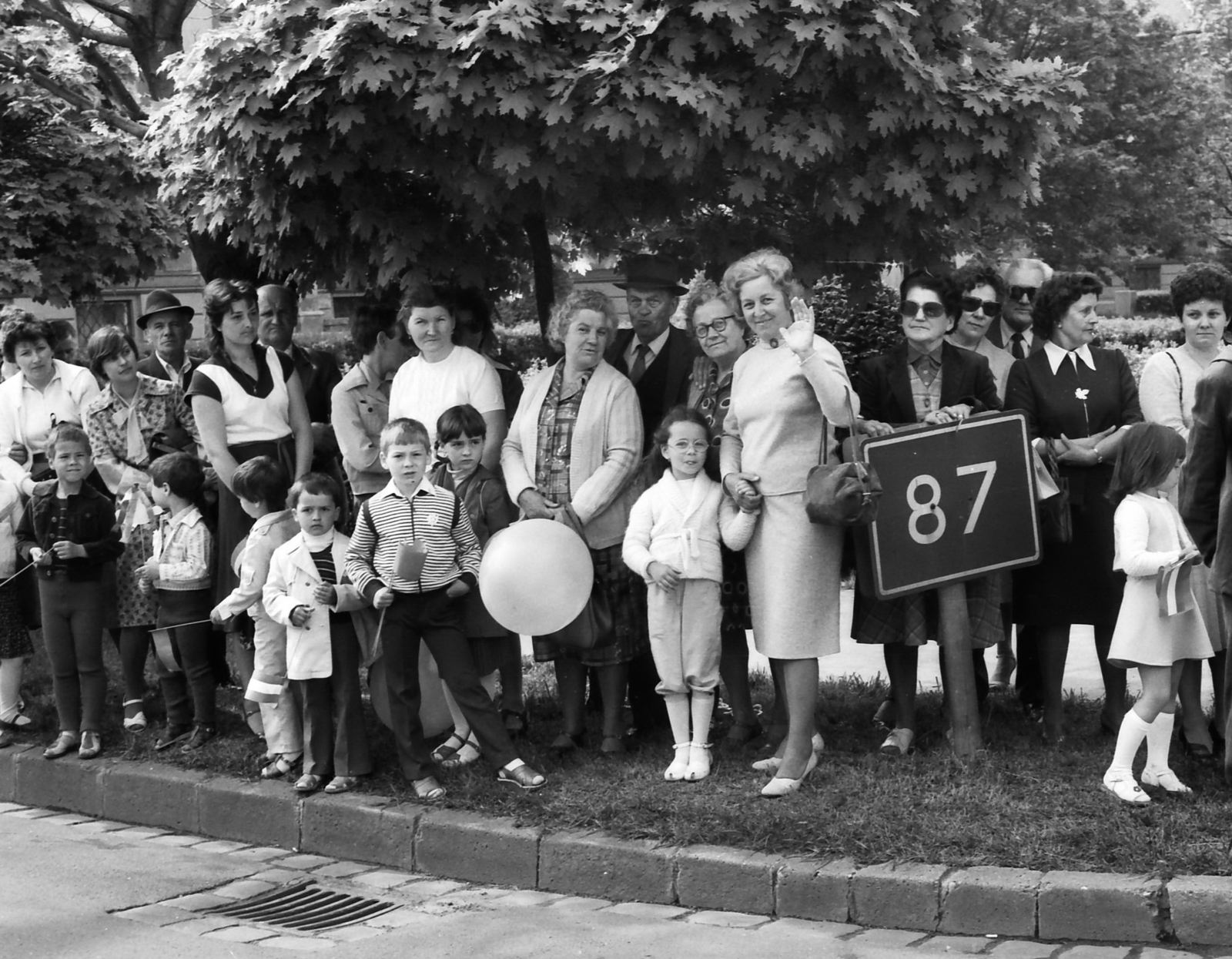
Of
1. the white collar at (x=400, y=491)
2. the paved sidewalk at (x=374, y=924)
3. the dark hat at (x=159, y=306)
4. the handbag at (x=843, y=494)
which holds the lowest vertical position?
the paved sidewalk at (x=374, y=924)

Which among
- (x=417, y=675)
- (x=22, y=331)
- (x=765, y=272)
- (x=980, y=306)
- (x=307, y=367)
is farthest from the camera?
(x=22, y=331)

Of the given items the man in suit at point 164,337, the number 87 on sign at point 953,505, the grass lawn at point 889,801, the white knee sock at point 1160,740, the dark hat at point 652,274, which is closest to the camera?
the grass lawn at point 889,801

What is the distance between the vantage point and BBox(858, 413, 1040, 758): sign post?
19.4 ft

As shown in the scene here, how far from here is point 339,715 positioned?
6488 millimetres

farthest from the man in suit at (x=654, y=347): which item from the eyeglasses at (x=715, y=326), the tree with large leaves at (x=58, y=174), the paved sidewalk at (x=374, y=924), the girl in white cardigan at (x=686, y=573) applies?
the tree with large leaves at (x=58, y=174)

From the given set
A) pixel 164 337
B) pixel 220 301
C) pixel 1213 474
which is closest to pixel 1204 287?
pixel 1213 474

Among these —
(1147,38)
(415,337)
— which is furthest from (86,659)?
(1147,38)

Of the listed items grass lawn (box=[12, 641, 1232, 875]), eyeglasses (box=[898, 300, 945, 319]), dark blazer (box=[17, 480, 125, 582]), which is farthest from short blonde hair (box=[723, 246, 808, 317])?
dark blazer (box=[17, 480, 125, 582])

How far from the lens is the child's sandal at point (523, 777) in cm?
611

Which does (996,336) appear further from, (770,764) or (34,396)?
(34,396)

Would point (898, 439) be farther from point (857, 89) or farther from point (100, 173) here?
point (100, 173)

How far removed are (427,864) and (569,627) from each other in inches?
43.4

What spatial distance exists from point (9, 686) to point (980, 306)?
192 inches

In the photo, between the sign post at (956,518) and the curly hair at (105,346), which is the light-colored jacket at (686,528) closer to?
the sign post at (956,518)
